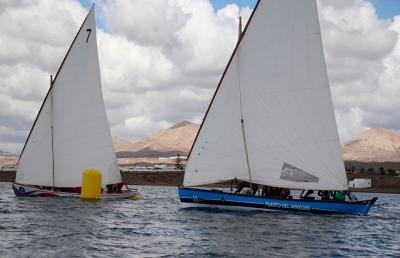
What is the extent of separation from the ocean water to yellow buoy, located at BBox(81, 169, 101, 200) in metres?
6.78

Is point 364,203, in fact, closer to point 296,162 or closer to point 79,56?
point 296,162

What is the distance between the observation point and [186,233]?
1380 inches

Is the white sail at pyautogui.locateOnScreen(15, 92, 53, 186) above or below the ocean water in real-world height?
above

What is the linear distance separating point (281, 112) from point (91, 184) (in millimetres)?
21568

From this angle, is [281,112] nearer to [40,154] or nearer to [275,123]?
[275,123]

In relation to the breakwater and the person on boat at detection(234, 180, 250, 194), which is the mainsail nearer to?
the person on boat at detection(234, 180, 250, 194)

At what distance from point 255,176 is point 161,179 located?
9793cm

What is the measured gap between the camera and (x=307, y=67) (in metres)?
46.6

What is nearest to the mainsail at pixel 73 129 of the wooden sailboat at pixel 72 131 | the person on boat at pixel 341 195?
the wooden sailboat at pixel 72 131

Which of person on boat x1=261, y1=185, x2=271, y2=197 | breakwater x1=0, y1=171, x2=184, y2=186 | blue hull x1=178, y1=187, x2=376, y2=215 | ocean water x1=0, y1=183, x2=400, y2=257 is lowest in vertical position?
ocean water x1=0, y1=183, x2=400, y2=257

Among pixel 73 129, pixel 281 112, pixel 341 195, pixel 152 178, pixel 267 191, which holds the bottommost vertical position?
pixel 341 195

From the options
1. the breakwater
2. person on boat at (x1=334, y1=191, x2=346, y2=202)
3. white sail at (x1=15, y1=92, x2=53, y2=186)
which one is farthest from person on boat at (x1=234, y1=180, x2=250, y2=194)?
the breakwater

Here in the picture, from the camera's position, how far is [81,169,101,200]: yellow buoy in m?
57.4

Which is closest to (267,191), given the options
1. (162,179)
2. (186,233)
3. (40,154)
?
(186,233)
